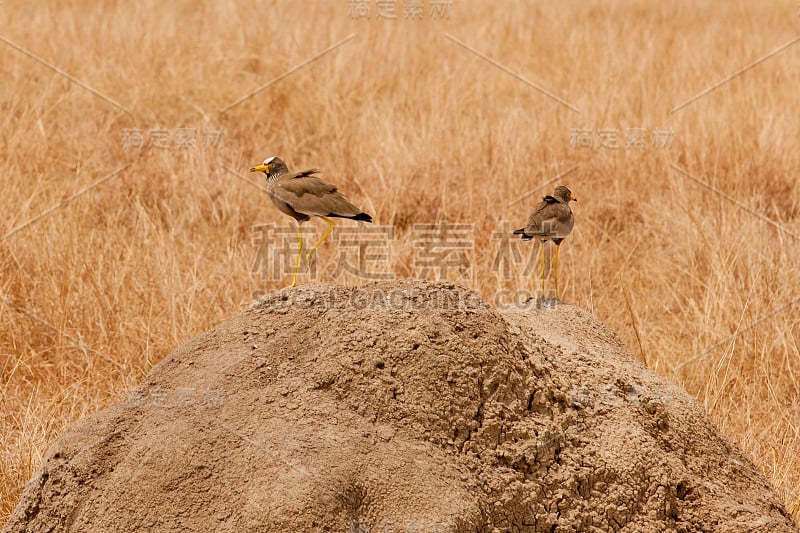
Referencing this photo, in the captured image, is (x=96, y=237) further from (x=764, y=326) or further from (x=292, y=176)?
(x=764, y=326)

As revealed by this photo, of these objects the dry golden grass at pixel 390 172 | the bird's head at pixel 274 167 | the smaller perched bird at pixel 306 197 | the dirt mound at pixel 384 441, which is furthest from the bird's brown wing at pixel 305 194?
the dry golden grass at pixel 390 172

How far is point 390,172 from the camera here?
7430 millimetres

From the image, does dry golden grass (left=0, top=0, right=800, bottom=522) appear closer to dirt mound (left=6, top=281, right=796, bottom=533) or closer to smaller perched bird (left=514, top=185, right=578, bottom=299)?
smaller perched bird (left=514, top=185, right=578, bottom=299)

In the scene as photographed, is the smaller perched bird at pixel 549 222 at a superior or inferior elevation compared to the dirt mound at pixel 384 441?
superior

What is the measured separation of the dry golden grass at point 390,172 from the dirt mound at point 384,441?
1.18 m

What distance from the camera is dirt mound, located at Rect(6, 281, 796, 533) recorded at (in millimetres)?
2844

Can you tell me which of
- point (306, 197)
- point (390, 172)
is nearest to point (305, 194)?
point (306, 197)

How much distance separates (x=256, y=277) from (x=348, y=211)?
1906 mm

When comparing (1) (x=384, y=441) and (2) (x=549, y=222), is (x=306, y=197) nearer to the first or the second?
(2) (x=549, y=222)

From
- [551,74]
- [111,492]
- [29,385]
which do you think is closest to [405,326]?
[111,492]

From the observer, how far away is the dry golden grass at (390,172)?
5375mm

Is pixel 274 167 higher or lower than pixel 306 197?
higher

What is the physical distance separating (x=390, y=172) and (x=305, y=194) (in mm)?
3402

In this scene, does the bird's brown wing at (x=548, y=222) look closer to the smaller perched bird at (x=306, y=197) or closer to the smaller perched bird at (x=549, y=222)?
the smaller perched bird at (x=549, y=222)
